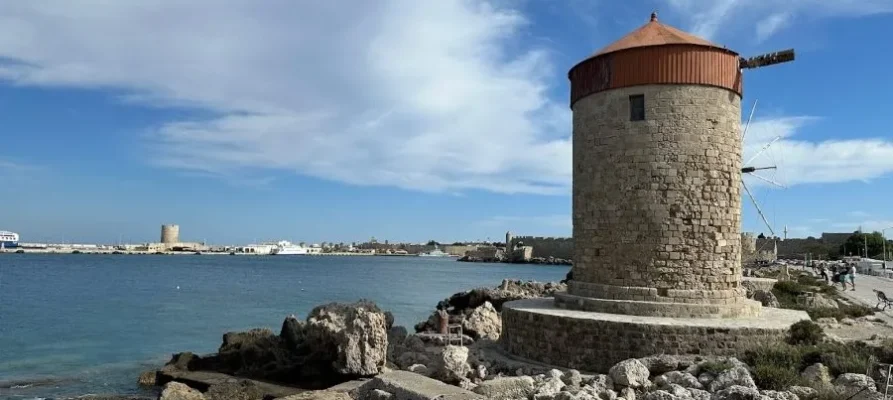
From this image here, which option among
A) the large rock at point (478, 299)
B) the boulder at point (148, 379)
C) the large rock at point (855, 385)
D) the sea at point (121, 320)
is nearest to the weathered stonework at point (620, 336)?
the large rock at point (855, 385)

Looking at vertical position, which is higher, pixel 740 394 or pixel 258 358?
pixel 740 394

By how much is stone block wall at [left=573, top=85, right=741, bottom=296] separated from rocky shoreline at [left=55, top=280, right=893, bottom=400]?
1890mm

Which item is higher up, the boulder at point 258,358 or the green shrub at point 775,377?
the green shrub at point 775,377

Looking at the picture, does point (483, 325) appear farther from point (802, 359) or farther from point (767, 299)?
point (802, 359)

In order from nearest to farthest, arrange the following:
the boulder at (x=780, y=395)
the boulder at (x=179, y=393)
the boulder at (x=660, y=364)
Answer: the boulder at (x=780, y=395) < the boulder at (x=660, y=364) < the boulder at (x=179, y=393)

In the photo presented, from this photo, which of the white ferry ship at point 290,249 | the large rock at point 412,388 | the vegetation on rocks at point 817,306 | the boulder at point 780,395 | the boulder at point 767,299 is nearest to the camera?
the boulder at point 780,395

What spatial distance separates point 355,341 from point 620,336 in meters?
4.43

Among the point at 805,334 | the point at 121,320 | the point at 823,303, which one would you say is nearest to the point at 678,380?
the point at 805,334

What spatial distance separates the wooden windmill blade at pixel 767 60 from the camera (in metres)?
11.5

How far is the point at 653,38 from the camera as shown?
1139cm

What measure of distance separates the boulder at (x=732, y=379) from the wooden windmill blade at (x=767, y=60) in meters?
6.41

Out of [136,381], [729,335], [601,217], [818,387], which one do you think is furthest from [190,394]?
[818,387]

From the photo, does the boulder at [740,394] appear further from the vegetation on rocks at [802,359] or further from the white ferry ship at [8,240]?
the white ferry ship at [8,240]

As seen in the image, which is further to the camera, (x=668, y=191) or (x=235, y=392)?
(x=668, y=191)
